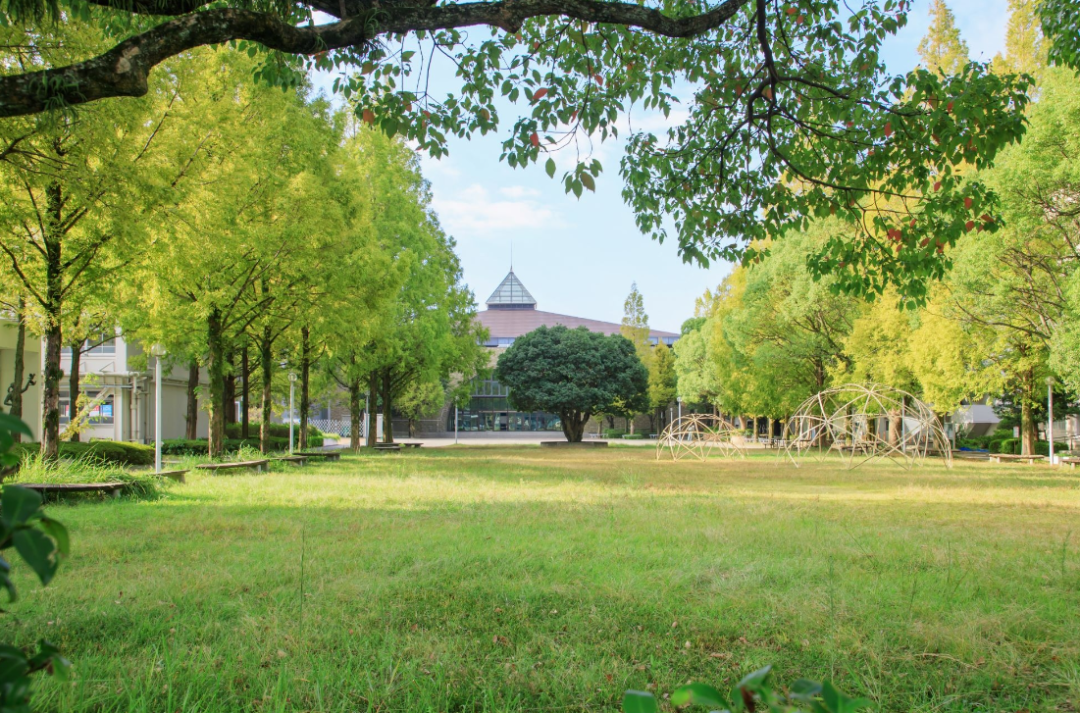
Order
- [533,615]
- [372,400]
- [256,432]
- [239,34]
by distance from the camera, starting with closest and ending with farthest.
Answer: [239,34]
[533,615]
[372,400]
[256,432]

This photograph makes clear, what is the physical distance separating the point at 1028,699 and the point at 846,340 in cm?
2322

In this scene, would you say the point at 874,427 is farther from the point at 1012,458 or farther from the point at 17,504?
the point at 17,504

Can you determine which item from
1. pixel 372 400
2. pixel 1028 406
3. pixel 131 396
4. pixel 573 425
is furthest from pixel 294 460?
pixel 573 425

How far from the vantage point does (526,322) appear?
225 feet

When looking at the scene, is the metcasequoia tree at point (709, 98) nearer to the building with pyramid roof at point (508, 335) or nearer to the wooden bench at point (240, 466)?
the wooden bench at point (240, 466)

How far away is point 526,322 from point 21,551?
223 ft

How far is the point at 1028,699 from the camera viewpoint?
3.07 metres

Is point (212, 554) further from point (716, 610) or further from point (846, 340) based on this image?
point (846, 340)

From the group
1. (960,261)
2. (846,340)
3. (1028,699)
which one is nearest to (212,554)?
(1028,699)

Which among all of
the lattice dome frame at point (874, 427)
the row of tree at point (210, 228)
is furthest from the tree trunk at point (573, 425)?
the row of tree at point (210, 228)

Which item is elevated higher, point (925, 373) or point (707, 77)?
point (707, 77)

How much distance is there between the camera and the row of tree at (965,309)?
13625 mm

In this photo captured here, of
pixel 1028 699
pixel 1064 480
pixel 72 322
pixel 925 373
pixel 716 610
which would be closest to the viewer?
pixel 1028 699

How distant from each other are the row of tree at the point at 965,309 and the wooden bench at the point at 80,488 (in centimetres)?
888
